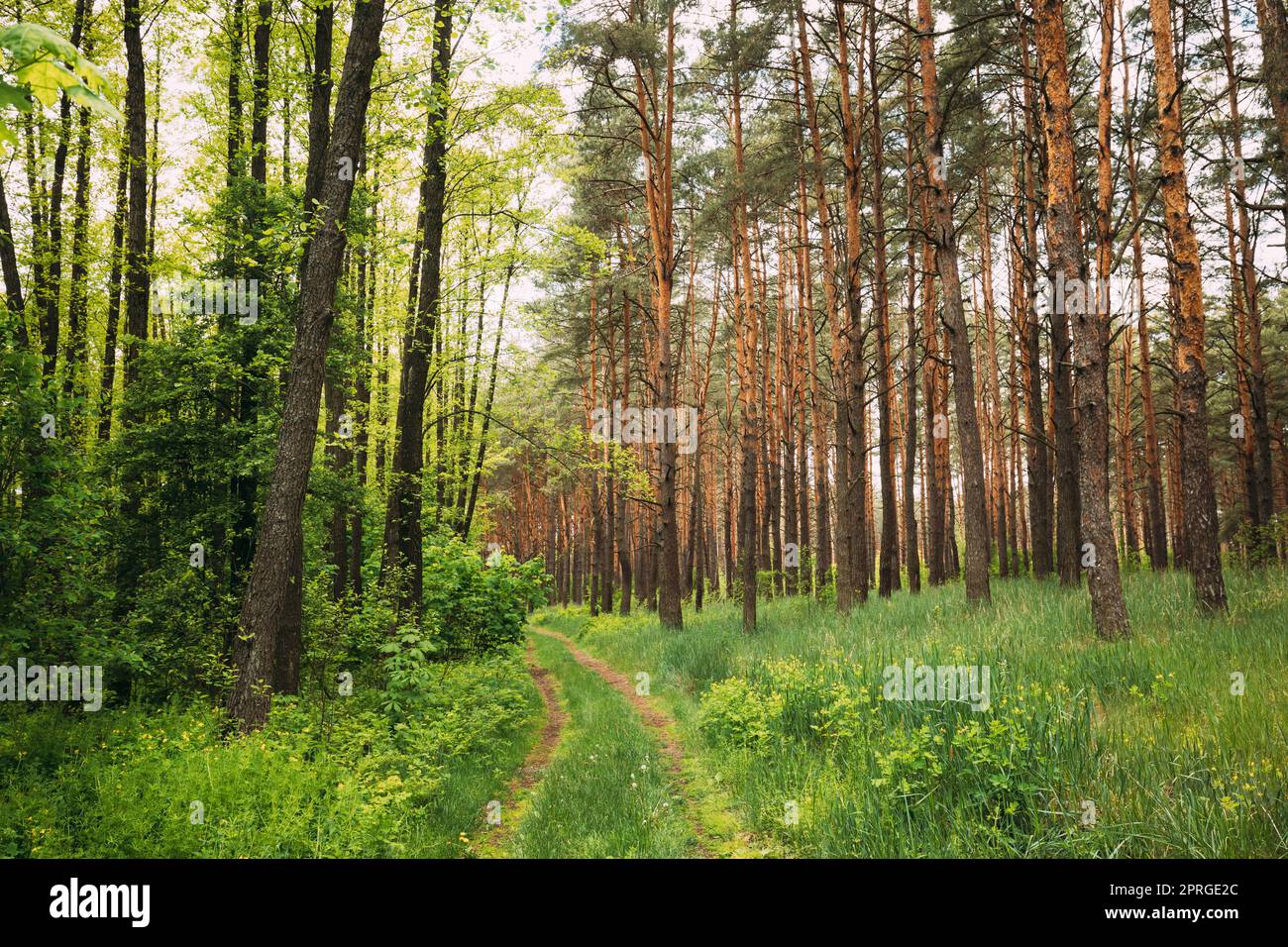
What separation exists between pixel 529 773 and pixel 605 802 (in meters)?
1.86

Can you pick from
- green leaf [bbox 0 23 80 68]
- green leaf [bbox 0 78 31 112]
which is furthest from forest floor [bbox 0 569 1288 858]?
green leaf [bbox 0 23 80 68]

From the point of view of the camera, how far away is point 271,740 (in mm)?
5832

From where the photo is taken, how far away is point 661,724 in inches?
323

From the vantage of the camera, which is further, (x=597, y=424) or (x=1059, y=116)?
(x=597, y=424)

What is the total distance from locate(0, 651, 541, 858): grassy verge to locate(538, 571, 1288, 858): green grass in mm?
2622

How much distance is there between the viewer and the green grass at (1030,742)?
11.0 ft

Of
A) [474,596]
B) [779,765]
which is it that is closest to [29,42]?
[779,765]

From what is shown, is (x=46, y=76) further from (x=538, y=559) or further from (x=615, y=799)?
(x=538, y=559)

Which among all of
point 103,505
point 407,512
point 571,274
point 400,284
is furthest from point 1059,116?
Answer: point 400,284

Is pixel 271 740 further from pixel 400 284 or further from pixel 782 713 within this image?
pixel 400 284

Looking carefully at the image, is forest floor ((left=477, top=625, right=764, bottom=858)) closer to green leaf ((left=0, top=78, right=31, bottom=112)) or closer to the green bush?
the green bush

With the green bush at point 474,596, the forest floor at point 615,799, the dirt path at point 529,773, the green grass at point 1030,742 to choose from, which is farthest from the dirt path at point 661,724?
the green bush at point 474,596

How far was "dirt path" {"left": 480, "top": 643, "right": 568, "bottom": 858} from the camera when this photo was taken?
4965mm
